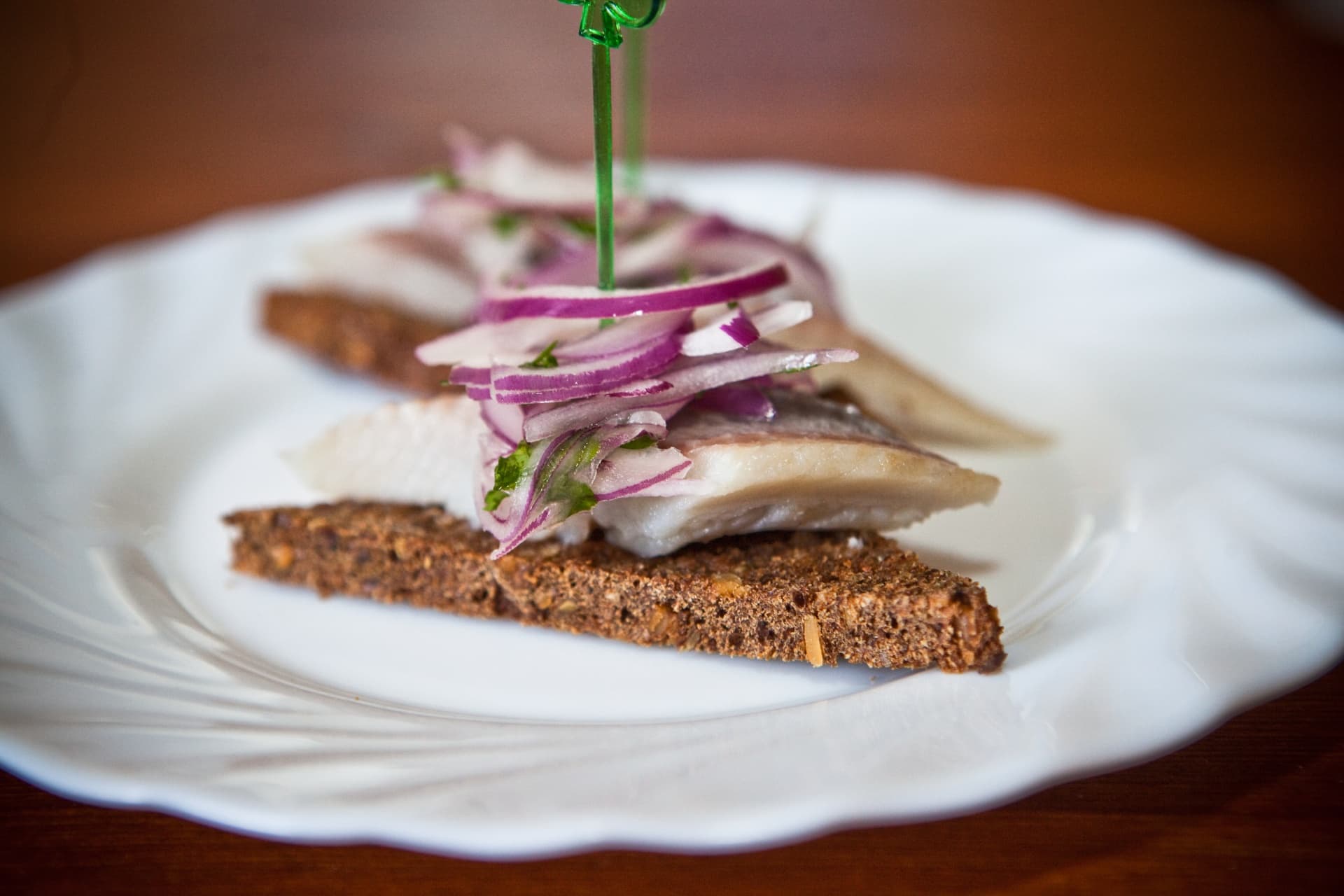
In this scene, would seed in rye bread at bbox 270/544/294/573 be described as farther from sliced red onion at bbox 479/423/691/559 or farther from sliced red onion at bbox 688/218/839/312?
sliced red onion at bbox 688/218/839/312

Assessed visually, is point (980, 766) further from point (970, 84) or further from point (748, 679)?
point (970, 84)

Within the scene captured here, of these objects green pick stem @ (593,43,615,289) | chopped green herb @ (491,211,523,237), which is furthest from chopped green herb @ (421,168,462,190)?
green pick stem @ (593,43,615,289)

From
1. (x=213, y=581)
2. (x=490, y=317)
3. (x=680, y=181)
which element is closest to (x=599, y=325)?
(x=490, y=317)

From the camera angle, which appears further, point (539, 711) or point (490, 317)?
point (490, 317)

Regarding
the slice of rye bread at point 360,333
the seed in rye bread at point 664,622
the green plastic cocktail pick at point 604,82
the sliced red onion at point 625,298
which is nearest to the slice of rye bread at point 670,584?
the seed in rye bread at point 664,622

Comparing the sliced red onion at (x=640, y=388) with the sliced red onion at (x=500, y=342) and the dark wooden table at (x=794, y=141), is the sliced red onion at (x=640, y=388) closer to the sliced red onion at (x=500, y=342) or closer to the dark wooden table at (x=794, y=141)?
the sliced red onion at (x=500, y=342)

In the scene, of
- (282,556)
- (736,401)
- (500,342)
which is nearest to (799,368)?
(736,401)

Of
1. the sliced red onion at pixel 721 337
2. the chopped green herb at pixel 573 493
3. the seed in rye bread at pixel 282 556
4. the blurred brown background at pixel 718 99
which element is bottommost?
the seed in rye bread at pixel 282 556
